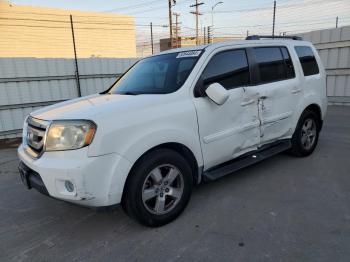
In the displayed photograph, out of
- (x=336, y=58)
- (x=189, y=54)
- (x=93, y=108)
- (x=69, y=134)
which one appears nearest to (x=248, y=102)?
(x=189, y=54)

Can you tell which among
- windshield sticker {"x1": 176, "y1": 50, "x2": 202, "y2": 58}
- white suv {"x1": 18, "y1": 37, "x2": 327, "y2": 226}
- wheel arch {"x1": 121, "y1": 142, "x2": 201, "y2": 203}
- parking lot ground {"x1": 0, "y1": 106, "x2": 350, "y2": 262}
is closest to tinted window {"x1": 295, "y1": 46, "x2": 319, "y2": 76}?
white suv {"x1": 18, "y1": 37, "x2": 327, "y2": 226}

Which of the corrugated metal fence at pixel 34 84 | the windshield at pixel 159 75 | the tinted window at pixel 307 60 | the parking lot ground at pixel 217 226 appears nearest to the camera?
the parking lot ground at pixel 217 226

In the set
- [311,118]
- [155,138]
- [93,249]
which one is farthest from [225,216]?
[311,118]

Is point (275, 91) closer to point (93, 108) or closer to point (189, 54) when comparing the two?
point (189, 54)

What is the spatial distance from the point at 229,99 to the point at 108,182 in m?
1.72

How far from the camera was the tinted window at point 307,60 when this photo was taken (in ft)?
15.2

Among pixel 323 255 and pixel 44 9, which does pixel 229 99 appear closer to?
pixel 323 255

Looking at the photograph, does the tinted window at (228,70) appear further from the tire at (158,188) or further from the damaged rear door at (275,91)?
the tire at (158,188)

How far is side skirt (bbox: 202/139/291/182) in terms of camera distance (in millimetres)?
3445

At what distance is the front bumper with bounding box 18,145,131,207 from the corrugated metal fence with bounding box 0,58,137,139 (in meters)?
5.30

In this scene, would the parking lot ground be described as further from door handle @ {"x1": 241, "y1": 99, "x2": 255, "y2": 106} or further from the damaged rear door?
door handle @ {"x1": 241, "y1": 99, "x2": 255, "y2": 106}

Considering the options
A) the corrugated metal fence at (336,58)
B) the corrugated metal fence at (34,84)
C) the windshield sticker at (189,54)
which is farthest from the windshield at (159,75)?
the corrugated metal fence at (336,58)

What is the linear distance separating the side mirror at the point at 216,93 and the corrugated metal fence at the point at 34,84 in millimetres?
5829

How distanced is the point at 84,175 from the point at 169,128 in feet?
3.07
